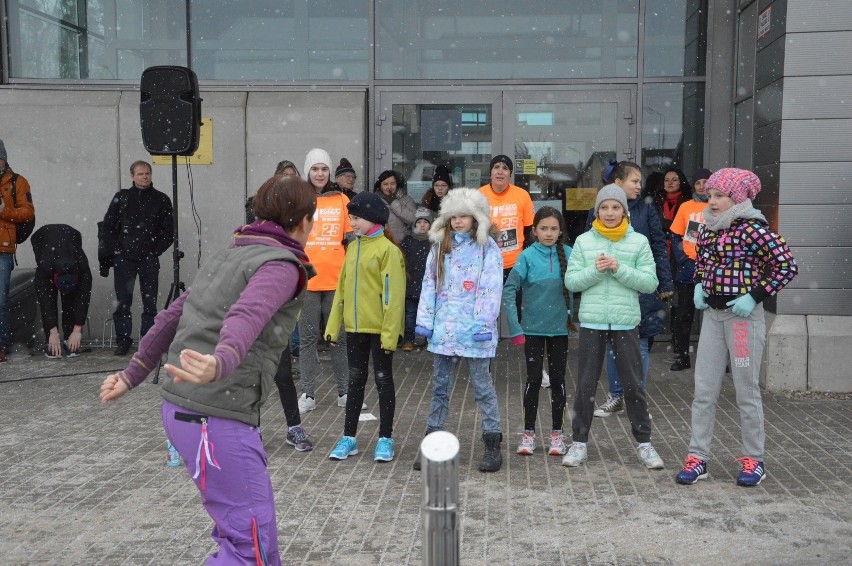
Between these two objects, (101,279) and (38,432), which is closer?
(38,432)

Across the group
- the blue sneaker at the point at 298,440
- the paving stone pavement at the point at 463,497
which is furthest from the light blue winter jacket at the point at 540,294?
the blue sneaker at the point at 298,440

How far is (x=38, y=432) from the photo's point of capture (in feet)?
Answer: 24.7

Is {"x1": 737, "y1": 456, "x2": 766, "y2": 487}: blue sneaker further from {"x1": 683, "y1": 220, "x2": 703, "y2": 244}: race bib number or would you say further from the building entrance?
the building entrance

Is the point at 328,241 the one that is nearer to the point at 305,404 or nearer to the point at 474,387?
the point at 305,404

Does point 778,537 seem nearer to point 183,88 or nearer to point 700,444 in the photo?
point 700,444

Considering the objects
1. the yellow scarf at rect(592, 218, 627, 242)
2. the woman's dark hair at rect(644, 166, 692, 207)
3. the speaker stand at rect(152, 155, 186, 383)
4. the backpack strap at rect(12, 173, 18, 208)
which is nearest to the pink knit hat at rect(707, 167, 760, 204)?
the yellow scarf at rect(592, 218, 627, 242)

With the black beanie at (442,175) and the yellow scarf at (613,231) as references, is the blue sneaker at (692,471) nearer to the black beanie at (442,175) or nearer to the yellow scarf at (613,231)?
the yellow scarf at (613,231)

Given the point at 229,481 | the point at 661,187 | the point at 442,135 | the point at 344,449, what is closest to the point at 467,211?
the point at 344,449

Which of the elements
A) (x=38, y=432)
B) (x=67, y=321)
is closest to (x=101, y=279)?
(x=67, y=321)

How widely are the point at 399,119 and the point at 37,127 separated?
14.1ft

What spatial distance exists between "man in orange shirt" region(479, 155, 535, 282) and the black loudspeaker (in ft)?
8.76

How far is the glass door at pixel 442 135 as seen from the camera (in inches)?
482

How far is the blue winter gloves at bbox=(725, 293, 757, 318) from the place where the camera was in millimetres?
5727

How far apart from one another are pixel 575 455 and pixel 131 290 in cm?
665
